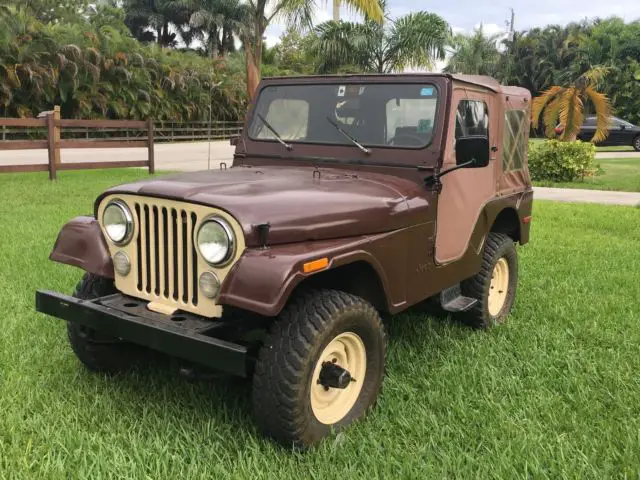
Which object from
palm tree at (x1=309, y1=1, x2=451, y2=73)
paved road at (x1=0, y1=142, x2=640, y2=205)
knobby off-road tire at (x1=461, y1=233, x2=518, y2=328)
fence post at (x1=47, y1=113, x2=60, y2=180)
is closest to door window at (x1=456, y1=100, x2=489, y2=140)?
knobby off-road tire at (x1=461, y1=233, x2=518, y2=328)

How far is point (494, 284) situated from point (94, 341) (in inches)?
110

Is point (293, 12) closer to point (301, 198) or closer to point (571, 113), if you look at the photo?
point (571, 113)

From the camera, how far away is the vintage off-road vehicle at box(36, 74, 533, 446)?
266cm

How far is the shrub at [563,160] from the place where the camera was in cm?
1373

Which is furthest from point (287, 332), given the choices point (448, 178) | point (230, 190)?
point (448, 178)

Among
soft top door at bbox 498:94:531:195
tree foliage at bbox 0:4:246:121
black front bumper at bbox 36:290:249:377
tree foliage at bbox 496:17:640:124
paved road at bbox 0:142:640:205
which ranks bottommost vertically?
paved road at bbox 0:142:640:205

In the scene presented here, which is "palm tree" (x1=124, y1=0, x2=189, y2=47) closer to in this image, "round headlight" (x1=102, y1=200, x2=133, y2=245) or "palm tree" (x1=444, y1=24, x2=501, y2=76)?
"palm tree" (x1=444, y1=24, x2=501, y2=76)

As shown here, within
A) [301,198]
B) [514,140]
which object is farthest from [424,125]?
[514,140]

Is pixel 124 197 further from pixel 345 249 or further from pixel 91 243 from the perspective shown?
pixel 345 249

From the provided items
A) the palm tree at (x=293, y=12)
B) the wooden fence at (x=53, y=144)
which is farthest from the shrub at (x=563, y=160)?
the wooden fence at (x=53, y=144)

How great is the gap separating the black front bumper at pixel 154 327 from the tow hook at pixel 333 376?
0.35 metres

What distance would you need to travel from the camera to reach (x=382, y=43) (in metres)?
18.7

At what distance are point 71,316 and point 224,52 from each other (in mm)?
41999

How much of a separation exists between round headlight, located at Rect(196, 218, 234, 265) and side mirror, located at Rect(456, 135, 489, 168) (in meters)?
1.39
